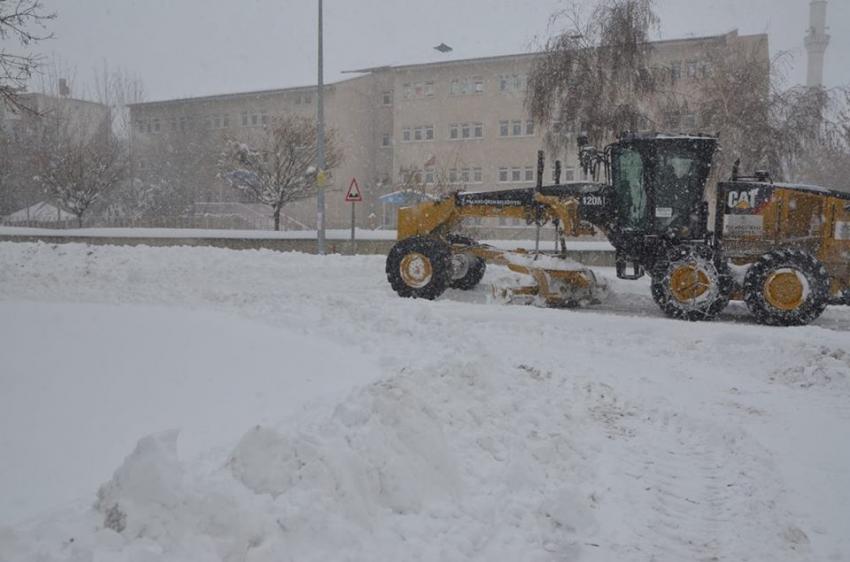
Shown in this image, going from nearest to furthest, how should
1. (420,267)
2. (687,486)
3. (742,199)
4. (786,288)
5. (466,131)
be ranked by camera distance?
1. (687,486)
2. (786,288)
3. (742,199)
4. (420,267)
5. (466,131)

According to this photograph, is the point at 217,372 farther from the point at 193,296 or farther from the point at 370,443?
the point at 193,296

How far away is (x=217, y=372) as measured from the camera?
5703mm

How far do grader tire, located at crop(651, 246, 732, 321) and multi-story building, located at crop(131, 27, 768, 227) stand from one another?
103ft

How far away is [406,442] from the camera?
4.43m

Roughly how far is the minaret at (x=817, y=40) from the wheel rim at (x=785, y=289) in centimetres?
6562

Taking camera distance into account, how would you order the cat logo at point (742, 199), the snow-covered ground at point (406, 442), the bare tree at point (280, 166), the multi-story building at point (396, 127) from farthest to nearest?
the multi-story building at point (396, 127)
the bare tree at point (280, 166)
the cat logo at point (742, 199)
the snow-covered ground at point (406, 442)

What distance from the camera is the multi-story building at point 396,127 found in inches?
1826

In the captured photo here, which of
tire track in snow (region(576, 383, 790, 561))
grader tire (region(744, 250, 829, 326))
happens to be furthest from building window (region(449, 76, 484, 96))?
tire track in snow (region(576, 383, 790, 561))

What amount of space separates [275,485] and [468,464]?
148 cm

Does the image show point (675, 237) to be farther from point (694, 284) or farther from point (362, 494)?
point (362, 494)

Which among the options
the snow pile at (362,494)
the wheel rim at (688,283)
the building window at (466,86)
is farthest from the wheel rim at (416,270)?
the building window at (466,86)

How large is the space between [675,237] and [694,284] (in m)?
1.12

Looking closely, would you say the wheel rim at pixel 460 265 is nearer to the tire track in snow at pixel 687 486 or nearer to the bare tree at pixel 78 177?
the tire track in snow at pixel 687 486

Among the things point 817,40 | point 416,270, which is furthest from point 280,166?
point 817,40
